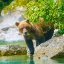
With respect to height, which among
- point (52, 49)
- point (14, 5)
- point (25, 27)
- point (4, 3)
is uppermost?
point (4, 3)

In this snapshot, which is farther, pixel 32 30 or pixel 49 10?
pixel 32 30

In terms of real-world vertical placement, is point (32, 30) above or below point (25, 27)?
below

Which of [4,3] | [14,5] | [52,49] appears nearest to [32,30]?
[52,49]

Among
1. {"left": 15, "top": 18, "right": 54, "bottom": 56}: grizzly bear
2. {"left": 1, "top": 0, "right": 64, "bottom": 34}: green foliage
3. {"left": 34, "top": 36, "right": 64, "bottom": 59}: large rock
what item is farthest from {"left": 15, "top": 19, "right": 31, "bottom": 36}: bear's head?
{"left": 34, "top": 36, "right": 64, "bottom": 59}: large rock

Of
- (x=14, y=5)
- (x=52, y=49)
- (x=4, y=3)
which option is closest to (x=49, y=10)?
(x=52, y=49)

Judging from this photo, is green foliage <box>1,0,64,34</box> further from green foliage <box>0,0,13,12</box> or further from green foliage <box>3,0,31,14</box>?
green foliage <box>0,0,13,12</box>

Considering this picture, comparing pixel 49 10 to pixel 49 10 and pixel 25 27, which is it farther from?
pixel 25 27

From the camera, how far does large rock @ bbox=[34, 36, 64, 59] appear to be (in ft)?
44.1

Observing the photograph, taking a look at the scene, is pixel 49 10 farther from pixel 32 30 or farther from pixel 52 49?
pixel 32 30

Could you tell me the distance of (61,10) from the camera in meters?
13.1

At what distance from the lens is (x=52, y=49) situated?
13.6 meters

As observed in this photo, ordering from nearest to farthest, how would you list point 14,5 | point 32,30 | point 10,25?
1. point 32,30
2. point 10,25
3. point 14,5

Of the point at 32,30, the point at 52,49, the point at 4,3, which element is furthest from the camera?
the point at 4,3

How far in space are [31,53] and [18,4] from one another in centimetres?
1467
